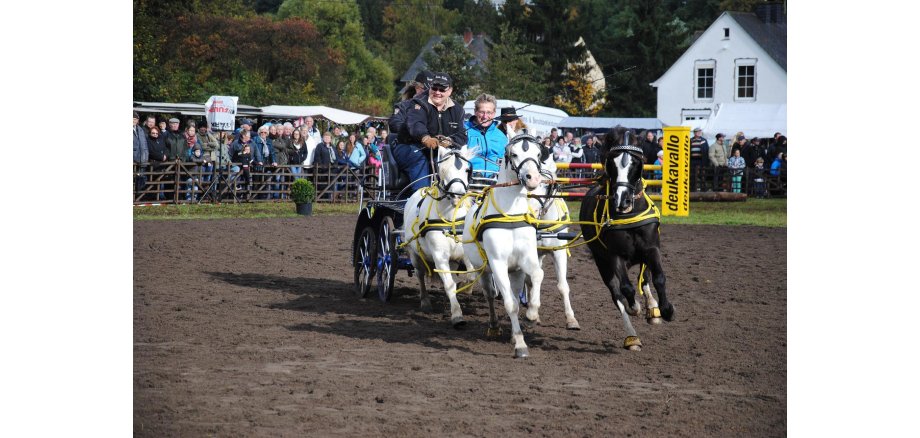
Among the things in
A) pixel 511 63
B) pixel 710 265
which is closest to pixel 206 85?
pixel 710 265

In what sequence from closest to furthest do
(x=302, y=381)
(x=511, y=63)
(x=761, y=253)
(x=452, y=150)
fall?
(x=302, y=381)
(x=452, y=150)
(x=761, y=253)
(x=511, y=63)

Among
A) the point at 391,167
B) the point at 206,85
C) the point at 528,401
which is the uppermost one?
the point at 206,85

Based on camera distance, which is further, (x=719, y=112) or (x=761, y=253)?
(x=761, y=253)

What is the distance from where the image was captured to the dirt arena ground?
602 centimetres

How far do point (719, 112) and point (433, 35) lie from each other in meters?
55.3

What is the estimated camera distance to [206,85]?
12.0 metres

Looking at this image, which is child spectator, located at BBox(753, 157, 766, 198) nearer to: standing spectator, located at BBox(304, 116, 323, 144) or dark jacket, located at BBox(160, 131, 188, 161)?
dark jacket, located at BBox(160, 131, 188, 161)

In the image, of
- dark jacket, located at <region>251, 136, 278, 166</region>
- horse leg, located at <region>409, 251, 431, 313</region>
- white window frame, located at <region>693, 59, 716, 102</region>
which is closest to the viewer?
horse leg, located at <region>409, 251, 431, 313</region>

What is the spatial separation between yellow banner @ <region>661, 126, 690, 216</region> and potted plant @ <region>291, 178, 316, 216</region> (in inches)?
433

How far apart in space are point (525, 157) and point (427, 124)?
2.42 meters

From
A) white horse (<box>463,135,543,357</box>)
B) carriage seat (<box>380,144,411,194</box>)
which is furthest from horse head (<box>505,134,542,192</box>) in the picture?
carriage seat (<box>380,144,411,194</box>)

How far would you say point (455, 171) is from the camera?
884cm

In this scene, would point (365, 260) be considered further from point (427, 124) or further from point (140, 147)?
point (140, 147)

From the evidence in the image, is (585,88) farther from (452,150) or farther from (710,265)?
(452,150)
